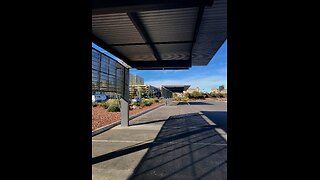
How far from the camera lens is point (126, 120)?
989cm

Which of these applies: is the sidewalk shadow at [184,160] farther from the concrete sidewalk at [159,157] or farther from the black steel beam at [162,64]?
the black steel beam at [162,64]

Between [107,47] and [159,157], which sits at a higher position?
[107,47]

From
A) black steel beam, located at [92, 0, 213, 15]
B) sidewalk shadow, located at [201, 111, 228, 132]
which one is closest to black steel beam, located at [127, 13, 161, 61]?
black steel beam, located at [92, 0, 213, 15]

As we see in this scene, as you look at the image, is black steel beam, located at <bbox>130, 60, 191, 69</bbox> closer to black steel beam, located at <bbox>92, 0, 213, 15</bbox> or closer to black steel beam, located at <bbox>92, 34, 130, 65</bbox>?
black steel beam, located at <bbox>92, 34, 130, 65</bbox>

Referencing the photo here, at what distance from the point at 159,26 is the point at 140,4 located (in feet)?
6.05

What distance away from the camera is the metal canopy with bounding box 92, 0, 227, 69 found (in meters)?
3.42

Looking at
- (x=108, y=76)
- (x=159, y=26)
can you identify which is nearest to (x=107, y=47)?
(x=108, y=76)

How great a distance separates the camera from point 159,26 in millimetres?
5148

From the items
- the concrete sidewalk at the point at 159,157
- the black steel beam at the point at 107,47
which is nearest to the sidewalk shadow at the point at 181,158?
the concrete sidewalk at the point at 159,157

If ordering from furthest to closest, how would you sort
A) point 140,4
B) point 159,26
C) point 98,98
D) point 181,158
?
point 98,98
point 159,26
point 181,158
point 140,4

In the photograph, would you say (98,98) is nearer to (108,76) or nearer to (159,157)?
(108,76)
